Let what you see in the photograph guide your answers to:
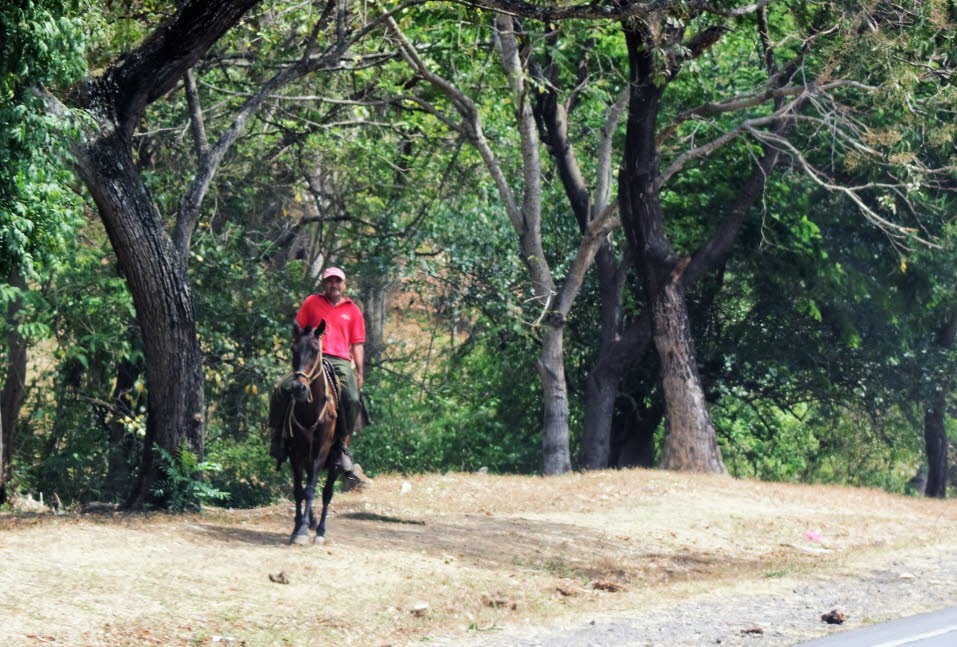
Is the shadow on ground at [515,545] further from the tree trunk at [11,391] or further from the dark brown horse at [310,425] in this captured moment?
the tree trunk at [11,391]

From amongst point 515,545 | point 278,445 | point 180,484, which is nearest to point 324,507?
point 278,445

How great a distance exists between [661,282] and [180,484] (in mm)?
10411

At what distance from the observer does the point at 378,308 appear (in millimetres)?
29688

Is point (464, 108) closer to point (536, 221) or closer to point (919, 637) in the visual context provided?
point (536, 221)

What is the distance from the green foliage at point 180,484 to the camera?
13.8 m

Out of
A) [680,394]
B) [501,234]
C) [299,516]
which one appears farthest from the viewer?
[501,234]

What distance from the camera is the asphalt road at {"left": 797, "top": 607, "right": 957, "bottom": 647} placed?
8.10 m

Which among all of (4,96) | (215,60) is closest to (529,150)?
(215,60)

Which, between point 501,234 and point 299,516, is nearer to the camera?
point 299,516

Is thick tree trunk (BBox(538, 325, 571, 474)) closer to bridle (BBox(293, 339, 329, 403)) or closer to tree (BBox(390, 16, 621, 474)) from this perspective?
tree (BBox(390, 16, 621, 474))

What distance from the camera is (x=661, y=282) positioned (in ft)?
70.5

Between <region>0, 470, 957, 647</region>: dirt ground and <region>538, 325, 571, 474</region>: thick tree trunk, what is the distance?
4.17m

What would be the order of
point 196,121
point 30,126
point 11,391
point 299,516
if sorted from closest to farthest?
1. point 30,126
2. point 299,516
3. point 196,121
4. point 11,391

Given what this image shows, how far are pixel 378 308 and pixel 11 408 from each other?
1178cm
